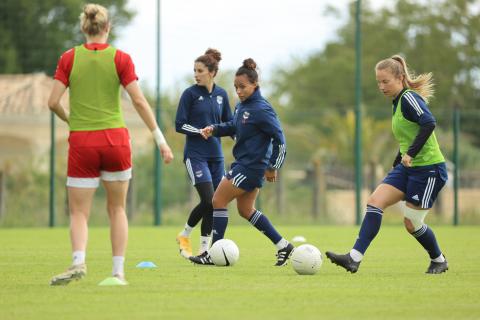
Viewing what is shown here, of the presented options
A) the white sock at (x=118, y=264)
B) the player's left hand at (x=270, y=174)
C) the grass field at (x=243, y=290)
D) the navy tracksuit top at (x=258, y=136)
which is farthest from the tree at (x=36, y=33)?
the white sock at (x=118, y=264)

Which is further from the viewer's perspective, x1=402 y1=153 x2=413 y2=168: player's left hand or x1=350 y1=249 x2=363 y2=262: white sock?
x1=350 y1=249 x2=363 y2=262: white sock

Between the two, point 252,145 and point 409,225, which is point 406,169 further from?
point 252,145

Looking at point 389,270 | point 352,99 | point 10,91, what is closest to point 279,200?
point 10,91

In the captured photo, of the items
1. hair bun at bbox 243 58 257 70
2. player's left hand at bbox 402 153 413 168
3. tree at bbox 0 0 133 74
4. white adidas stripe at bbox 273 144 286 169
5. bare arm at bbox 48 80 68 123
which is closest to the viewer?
bare arm at bbox 48 80 68 123

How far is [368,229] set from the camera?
956 cm

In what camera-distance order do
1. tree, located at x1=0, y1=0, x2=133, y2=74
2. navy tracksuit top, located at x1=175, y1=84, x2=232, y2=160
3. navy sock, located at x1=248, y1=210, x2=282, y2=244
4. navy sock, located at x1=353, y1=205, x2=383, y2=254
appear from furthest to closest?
tree, located at x1=0, y1=0, x2=133, y2=74
navy tracksuit top, located at x1=175, y1=84, x2=232, y2=160
navy sock, located at x1=248, y1=210, x2=282, y2=244
navy sock, located at x1=353, y1=205, x2=383, y2=254

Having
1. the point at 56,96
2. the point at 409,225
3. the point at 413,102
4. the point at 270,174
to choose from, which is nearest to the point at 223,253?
the point at 270,174

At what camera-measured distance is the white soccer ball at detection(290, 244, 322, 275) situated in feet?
31.2

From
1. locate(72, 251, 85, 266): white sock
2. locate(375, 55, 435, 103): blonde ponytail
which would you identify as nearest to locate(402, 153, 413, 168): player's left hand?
locate(375, 55, 435, 103): blonde ponytail

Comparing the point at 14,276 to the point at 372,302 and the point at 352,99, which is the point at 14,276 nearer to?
the point at 372,302

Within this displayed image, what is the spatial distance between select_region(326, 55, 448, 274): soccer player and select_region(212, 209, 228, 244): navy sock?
161cm

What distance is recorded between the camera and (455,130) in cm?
2217

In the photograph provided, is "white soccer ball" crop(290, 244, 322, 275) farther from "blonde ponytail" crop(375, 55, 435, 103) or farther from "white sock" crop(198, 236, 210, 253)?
"white sock" crop(198, 236, 210, 253)

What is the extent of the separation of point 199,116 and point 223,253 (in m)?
1.68
